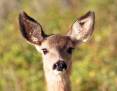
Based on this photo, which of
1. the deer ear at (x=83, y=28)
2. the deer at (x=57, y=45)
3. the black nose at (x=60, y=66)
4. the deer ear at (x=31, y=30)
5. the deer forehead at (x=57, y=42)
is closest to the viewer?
the black nose at (x=60, y=66)

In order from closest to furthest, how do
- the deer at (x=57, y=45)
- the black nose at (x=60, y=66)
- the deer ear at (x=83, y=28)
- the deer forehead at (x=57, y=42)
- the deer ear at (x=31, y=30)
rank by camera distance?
the black nose at (x=60, y=66)
the deer at (x=57, y=45)
the deer forehead at (x=57, y=42)
the deer ear at (x=31, y=30)
the deer ear at (x=83, y=28)

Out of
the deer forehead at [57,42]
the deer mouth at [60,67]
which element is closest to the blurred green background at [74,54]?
the deer forehead at [57,42]

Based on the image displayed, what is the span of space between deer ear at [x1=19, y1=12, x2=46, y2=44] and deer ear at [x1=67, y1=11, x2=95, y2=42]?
1.51 ft

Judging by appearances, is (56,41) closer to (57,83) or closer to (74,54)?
(57,83)

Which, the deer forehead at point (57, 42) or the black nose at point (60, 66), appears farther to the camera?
the deer forehead at point (57, 42)

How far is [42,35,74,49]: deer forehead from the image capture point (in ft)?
41.5

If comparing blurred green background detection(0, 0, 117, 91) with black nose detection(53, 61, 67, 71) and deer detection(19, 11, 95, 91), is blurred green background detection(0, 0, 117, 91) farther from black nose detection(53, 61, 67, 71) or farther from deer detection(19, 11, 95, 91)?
black nose detection(53, 61, 67, 71)

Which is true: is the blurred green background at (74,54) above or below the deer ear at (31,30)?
below

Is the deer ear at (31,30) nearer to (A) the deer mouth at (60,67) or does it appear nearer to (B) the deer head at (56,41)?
(B) the deer head at (56,41)

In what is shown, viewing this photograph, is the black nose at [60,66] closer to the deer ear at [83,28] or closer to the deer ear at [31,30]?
the deer ear at [31,30]

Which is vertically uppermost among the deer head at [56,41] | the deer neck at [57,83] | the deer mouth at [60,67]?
the deer head at [56,41]

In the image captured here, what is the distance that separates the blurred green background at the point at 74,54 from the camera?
16344 mm

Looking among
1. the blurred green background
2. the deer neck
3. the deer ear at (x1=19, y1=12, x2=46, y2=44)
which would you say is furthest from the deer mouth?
the blurred green background

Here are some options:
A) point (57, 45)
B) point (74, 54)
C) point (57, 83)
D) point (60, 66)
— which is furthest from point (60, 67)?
point (74, 54)
